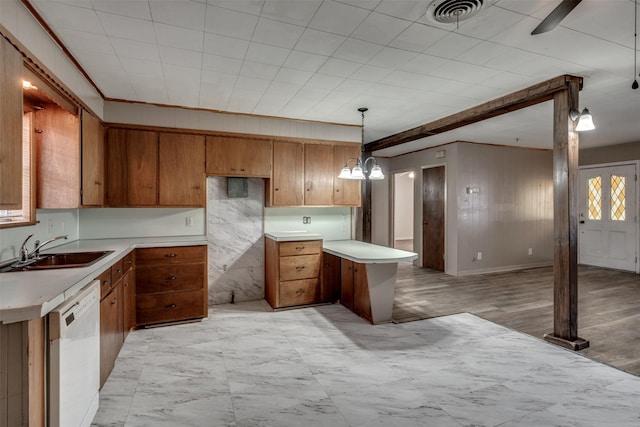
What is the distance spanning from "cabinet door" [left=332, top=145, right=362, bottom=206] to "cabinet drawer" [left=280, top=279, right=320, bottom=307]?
1.19m

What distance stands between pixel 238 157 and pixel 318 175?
1.10 meters

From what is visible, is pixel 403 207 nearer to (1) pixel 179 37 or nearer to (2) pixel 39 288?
(1) pixel 179 37

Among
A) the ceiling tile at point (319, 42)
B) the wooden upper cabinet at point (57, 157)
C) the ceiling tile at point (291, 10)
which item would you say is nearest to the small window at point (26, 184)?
A: the wooden upper cabinet at point (57, 157)

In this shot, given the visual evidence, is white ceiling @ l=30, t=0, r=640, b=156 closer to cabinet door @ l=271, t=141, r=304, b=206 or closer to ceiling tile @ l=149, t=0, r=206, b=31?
ceiling tile @ l=149, t=0, r=206, b=31

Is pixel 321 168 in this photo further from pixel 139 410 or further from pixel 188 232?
pixel 139 410

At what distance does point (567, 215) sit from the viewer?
3.06m

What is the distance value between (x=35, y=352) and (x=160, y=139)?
295 centimetres

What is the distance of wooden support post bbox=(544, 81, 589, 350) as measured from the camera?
3.05 m

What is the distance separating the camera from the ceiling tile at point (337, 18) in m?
2.02

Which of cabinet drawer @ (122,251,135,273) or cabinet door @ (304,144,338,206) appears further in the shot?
cabinet door @ (304,144,338,206)

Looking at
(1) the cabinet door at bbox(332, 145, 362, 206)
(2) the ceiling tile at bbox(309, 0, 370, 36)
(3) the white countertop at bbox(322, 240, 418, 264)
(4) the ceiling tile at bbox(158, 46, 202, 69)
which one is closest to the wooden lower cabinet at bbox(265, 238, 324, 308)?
(3) the white countertop at bbox(322, 240, 418, 264)

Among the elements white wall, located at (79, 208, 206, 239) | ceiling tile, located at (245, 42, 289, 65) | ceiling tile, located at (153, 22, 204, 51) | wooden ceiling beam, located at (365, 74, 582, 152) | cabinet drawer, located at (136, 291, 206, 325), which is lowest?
cabinet drawer, located at (136, 291, 206, 325)

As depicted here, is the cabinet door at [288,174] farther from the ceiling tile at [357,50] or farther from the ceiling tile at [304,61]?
the ceiling tile at [357,50]

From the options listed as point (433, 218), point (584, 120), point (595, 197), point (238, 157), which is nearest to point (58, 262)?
point (238, 157)
